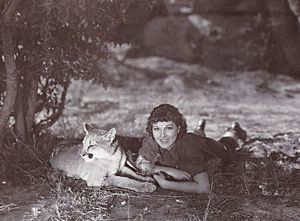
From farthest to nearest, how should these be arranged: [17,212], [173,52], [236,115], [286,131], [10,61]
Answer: [173,52], [236,115], [286,131], [10,61], [17,212]

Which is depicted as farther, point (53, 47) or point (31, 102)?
point (31, 102)

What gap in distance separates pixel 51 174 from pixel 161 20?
8488mm

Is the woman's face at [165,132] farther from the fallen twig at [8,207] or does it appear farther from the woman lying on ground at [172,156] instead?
the fallen twig at [8,207]

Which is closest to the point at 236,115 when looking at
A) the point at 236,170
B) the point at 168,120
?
the point at 236,170

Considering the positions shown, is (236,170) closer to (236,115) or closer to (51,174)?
(51,174)

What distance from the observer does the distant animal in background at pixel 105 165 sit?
4520mm

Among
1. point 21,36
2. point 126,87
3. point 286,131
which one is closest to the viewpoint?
point 21,36

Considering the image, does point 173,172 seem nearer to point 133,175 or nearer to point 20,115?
point 133,175

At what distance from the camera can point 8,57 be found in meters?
4.80

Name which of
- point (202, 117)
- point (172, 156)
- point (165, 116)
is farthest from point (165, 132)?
point (202, 117)

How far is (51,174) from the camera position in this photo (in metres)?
5.00

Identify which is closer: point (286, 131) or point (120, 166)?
point (120, 166)

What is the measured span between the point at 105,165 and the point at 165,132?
670mm

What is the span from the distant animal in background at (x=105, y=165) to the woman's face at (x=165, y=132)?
38 centimetres
